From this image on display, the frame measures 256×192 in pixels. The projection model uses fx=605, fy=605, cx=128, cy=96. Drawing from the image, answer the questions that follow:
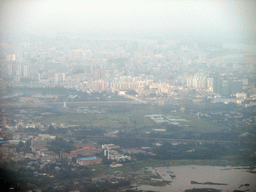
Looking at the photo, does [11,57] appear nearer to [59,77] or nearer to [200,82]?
[59,77]

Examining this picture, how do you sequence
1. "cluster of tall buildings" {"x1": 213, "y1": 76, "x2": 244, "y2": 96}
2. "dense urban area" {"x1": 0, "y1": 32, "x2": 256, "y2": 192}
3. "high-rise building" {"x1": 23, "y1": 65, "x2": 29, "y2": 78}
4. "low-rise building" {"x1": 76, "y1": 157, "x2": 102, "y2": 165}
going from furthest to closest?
"high-rise building" {"x1": 23, "y1": 65, "x2": 29, "y2": 78} → "cluster of tall buildings" {"x1": 213, "y1": 76, "x2": 244, "y2": 96} → "low-rise building" {"x1": 76, "y1": 157, "x2": 102, "y2": 165} → "dense urban area" {"x1": 0, "y1": 32, "x2": 256, "y2": 192}

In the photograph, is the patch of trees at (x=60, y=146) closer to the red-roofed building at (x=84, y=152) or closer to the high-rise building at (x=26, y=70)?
the red-roofed building at (x=84, y=152)

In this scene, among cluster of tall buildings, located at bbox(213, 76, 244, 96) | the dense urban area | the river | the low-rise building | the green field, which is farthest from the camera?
cluster of tall buildings, located at bbox(213, 76, 244, 96)

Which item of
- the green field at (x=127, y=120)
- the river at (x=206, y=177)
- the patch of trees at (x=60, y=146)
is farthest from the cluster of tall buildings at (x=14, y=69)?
the river at (x=206, y=177)

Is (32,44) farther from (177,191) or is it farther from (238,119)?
(177,191)

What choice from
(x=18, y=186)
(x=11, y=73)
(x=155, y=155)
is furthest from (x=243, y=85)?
(x=18, y=186)

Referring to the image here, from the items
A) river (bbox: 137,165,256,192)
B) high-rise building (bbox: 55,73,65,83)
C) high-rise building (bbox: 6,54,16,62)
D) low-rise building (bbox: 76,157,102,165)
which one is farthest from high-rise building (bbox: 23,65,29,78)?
river (bbox: 137,165,256,192)

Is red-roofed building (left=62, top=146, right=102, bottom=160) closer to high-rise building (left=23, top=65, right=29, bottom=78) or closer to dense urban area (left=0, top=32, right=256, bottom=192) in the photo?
dense urban area (left=0, top=32, right=256, bottom=192)
